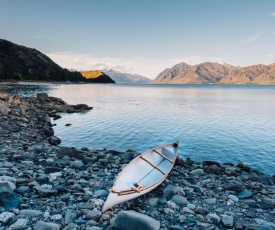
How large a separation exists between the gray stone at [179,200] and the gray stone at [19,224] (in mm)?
5950

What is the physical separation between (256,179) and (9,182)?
45.0 ft

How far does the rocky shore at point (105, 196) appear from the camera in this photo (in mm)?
8078

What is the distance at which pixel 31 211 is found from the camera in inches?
326

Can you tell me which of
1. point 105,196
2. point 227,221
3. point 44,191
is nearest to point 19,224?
point 44,191

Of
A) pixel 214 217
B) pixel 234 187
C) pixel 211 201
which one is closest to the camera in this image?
pixel 214 217

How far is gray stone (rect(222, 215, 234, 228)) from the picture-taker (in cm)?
876

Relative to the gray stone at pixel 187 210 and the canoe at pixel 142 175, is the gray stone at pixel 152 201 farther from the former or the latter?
the gray stone at pixel 187 210

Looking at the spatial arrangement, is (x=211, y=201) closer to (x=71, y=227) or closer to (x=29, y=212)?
(x=71, y=227)

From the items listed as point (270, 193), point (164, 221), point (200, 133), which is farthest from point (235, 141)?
point (164, 221)

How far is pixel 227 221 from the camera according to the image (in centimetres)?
891

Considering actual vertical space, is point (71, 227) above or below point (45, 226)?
below

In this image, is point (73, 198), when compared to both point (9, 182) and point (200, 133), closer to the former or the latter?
point (9, 182)

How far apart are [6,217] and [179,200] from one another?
264 inches

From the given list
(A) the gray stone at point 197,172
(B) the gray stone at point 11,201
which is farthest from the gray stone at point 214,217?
(B) the gray stone at point 11,201
